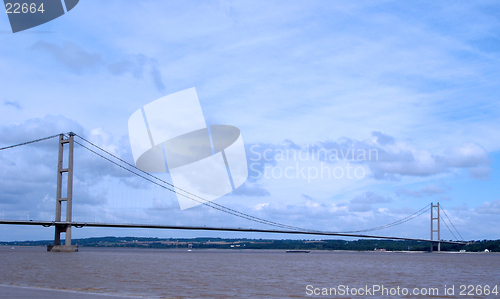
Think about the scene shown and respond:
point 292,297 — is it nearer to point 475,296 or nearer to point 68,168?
point 475,296

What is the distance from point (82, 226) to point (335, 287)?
37.0 m

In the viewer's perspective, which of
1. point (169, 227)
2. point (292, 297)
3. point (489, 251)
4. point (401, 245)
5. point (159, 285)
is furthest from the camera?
point (401, 245)

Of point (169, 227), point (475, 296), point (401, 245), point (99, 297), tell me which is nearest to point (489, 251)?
point (401, 245)

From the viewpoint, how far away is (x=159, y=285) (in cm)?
1415

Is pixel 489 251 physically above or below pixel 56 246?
below

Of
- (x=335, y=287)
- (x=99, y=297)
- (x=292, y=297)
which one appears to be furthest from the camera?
(x=335, y=287)

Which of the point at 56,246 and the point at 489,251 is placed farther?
the point at 489,251

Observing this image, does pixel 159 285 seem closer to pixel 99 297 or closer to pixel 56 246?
pixel 99 297

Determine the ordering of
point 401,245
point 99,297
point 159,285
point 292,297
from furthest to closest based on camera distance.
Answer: point 401,245, point 159,285, point 292,297, point 99,297

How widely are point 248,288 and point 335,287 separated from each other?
3.14 m

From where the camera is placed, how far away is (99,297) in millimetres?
9352

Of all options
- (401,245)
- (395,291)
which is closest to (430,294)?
(395,291)

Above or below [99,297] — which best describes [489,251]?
below

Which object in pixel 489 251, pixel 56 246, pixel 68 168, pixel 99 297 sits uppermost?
pixel 68 168
